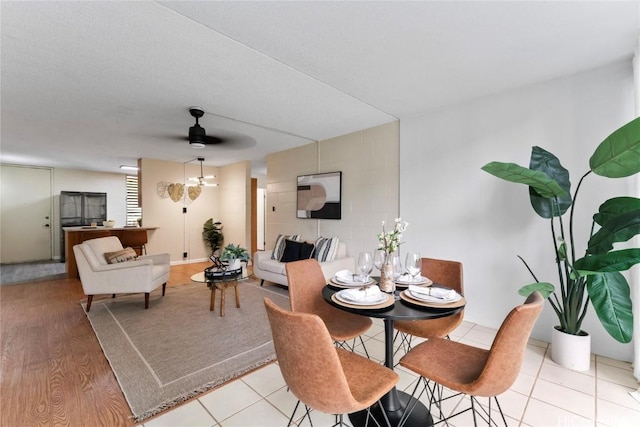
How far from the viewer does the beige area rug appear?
1972 millimetres

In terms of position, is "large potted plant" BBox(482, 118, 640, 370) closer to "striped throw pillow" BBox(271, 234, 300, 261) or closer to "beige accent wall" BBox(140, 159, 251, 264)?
"striped throw pillow" BBox(271, 234, 300, 261)

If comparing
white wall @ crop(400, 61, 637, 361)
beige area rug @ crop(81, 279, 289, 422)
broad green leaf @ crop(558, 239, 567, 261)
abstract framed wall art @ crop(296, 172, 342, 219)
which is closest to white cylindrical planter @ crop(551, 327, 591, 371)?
white wall @ crop(400, 61, 637, 361)

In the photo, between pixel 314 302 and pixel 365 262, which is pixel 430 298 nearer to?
pixel 365 262

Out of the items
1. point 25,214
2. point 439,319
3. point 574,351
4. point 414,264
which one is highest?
point 25,214

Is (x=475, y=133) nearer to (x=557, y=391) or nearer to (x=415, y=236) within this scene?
(x=415, y=236)

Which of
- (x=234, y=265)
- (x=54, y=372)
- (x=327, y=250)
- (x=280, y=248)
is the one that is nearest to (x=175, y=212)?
(x=280, y=248)

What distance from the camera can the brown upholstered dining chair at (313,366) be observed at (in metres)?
1.07

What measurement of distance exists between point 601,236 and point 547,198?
0.47m

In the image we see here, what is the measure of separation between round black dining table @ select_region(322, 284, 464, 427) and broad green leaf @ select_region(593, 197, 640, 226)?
1634 mm

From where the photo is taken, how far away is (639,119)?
1.71 m

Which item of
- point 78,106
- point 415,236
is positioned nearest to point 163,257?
point 78,106

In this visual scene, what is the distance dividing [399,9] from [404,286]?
1836 mm

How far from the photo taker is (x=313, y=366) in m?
1.09

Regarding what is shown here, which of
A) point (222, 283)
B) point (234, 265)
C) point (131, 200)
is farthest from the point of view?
point (131, 200)
